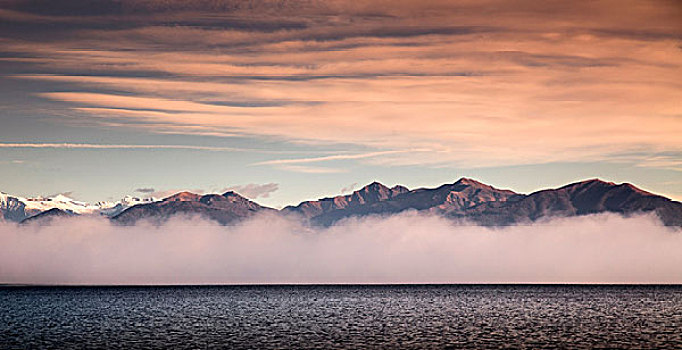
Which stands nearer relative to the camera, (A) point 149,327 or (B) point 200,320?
(A) point 149,327

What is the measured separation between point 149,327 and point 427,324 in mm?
48817

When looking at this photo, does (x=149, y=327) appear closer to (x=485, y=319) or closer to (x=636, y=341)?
(x=485, y=319)

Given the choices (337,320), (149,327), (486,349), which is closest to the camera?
(486,349)

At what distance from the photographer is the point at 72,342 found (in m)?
111

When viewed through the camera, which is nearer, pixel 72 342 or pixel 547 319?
pixel 72 342

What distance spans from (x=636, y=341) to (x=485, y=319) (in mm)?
53436

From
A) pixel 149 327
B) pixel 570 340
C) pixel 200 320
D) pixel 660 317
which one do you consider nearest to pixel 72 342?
pixel 149 327

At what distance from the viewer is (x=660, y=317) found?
161625mm

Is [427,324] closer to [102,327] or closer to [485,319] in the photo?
[485,319]

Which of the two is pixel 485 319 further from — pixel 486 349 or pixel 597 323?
pixel 486 349

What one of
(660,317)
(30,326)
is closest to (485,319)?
→ (660,317)

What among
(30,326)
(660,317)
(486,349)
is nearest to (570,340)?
(486,349)

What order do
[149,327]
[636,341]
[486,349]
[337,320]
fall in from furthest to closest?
[337,320] < [149,327] < [636,341] < [486,349]

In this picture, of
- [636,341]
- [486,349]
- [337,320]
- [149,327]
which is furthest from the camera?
[337,320]
